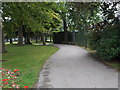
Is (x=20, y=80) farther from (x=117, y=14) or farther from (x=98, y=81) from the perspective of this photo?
(x=117, y=14)

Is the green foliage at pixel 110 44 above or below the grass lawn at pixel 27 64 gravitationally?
above

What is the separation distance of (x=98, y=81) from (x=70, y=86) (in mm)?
1178

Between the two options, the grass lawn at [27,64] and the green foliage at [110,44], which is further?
the green foliage at [110,44]

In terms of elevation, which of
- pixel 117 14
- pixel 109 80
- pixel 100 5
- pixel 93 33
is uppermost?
pixel 100 5

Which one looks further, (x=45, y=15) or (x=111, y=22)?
(x=45, y=15)

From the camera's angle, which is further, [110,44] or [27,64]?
[27,64]

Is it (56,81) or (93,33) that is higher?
(93,33)

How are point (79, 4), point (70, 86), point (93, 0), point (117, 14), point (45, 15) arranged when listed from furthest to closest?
1. point (45, 15)
2. point (79, 4)
3. point (93, 0)
4. point (117, 14)
5. point (70, 86)

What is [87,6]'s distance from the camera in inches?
457

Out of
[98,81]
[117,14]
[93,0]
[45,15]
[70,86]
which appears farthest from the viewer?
[45,15]

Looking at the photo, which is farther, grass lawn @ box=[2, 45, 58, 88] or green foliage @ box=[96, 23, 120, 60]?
green foliage @ box=[96, 23, 120, 60]

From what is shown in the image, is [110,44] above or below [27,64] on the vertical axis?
above

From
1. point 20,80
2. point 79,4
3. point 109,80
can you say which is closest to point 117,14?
point 79,4

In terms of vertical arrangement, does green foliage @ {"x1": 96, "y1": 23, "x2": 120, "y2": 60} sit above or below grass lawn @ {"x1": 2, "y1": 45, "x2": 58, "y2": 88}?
above
